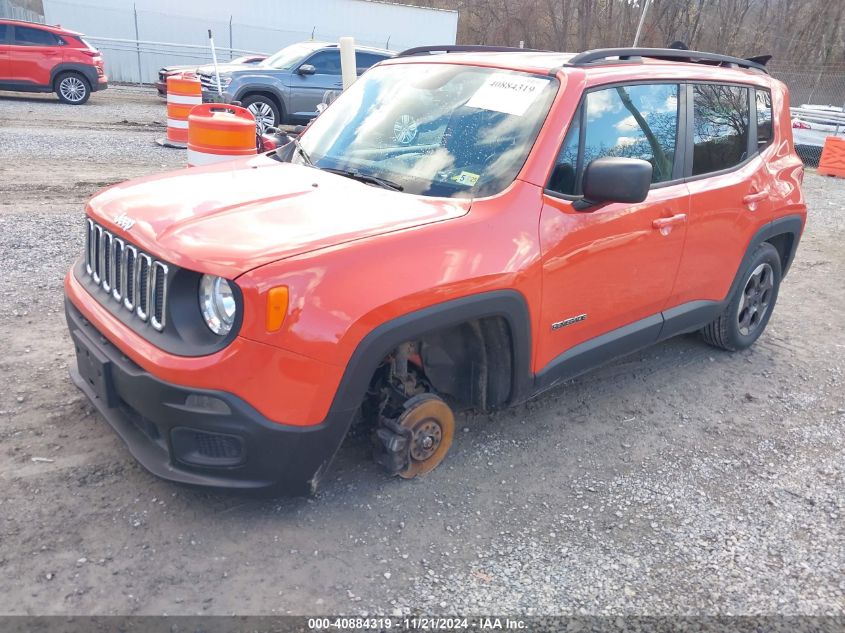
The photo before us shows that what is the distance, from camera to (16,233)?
6.38 metres

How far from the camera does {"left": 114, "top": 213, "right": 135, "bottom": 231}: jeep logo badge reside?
2.91m

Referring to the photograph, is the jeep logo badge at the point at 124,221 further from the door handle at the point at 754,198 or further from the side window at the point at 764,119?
the side window at the point at 764,119

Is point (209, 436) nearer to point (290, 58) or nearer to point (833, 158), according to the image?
point (290, 58)

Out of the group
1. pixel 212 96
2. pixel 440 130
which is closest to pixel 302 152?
pixel 440 130

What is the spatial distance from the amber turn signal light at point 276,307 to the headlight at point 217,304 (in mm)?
156

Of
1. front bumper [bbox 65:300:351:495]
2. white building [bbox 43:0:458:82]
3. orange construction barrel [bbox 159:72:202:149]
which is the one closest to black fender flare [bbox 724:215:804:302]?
front bumper [bbox 65:300:351:495]

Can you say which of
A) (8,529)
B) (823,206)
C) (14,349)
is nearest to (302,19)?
(823,206)

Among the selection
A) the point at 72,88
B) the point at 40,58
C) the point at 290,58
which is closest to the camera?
the point at 290,58

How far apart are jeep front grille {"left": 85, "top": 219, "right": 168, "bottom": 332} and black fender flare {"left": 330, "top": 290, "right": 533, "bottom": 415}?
2.44 ft

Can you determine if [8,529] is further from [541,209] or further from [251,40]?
[251,40]

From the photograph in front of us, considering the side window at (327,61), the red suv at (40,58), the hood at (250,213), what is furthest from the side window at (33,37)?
the hood at (250,213)

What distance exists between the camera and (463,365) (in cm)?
342

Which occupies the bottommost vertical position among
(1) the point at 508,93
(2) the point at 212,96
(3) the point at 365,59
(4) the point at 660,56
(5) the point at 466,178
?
(2) the point at 212,96

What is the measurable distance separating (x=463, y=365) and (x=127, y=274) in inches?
61.1
